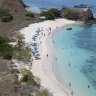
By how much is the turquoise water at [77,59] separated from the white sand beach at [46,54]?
1434 millimetres

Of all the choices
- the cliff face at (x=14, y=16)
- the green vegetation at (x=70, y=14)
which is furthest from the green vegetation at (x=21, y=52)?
the green vegetation at (x=70, y=14)

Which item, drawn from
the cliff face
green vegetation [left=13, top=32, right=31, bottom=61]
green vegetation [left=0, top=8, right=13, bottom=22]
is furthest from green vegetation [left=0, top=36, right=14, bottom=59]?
green vegetation [left=0, top=8, right=13, bottom=22]

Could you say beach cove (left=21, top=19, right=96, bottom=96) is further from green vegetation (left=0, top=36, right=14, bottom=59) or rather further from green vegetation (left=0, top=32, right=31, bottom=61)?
green vegetation (left=0, top=36, right=14, bottom=59)

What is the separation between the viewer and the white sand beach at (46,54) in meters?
57.8

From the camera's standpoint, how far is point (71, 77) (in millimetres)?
63344

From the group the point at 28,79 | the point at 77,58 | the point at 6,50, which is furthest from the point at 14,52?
the point at 28,79

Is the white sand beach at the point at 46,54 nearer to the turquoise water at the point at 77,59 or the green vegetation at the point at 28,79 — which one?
the turquoise water at the point at 77,59

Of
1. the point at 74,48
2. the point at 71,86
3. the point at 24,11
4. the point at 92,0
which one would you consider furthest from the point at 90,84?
the point at 92,0

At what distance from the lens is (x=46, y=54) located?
255 ft

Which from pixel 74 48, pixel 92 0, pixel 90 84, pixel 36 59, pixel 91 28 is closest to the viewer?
pixel 90 84

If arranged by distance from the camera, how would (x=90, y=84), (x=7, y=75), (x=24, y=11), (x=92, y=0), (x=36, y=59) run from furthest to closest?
(x=92, y=0) → (x=24, y=11) → (x=36, y=59) → (x=90, y=84) → (x=7, y=75)

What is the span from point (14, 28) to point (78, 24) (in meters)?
29.6

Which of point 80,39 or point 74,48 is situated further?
point 80,39

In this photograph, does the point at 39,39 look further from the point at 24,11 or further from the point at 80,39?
the point at 24,11
